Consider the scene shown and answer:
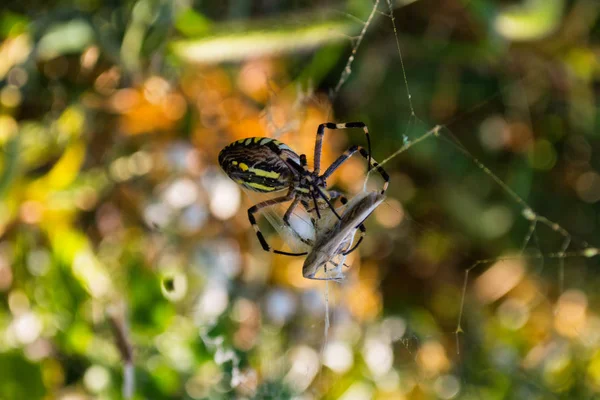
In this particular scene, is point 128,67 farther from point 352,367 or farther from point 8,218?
point 352,367

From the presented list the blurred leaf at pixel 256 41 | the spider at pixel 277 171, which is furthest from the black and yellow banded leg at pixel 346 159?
the blurred leaf at pixel 256 41

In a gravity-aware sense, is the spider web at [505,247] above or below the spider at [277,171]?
below

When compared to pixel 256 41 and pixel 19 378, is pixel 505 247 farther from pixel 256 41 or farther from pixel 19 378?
pixel 19 378

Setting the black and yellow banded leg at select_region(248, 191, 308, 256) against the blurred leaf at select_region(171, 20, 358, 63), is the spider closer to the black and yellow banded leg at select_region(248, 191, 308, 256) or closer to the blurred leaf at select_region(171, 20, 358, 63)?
the black and yellow banded leg at select_region(248, 191, 308, 256)

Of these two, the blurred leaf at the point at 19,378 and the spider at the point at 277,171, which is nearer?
the spider at the point at 277,171

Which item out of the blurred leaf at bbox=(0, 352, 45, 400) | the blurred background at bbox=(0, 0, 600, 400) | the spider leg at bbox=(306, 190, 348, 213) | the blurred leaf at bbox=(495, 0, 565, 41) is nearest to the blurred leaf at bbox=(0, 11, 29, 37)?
the blurred background at bbox=(0, 0, 600, 400)

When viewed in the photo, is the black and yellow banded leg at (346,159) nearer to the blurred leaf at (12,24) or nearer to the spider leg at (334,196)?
the spider leg at (334,196)
